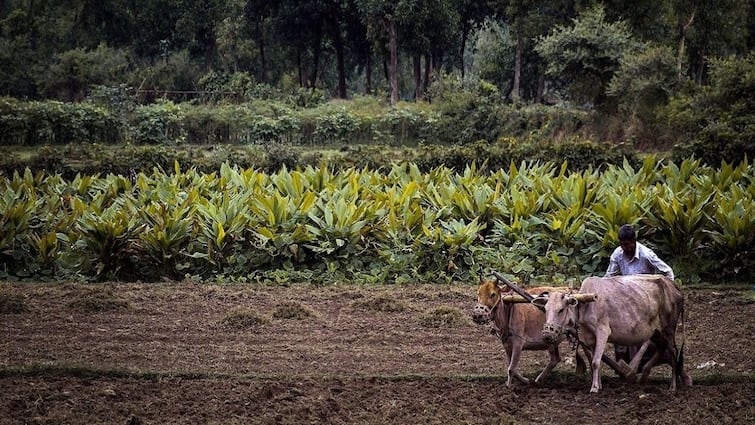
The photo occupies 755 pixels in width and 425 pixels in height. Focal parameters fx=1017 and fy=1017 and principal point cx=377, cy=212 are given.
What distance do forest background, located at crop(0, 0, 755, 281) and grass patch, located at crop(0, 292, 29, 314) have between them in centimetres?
157

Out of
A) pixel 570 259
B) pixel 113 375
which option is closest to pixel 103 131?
pixel 570 259

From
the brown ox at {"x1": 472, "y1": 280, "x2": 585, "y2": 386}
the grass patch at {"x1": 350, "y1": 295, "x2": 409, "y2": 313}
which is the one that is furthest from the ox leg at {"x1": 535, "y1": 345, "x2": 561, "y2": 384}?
the grass patch at {"x1": 350, "y1": 295, "x2": 409, "y2": 313}

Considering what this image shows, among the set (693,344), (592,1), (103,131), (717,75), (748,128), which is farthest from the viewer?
(592,1)

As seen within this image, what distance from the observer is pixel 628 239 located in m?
7.58

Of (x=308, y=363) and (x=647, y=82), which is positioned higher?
(x=647, y=82)

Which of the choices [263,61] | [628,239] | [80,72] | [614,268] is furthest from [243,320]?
[263,61]

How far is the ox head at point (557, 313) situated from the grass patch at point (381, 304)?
3.73m

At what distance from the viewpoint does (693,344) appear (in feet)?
29.9

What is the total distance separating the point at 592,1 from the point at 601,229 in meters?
24.4

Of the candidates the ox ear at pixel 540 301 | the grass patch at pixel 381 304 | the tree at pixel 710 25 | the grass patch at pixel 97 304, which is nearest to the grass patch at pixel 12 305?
the grass patch at pixel 97 304

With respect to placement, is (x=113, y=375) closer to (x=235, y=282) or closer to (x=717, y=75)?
(x=235, y=282)

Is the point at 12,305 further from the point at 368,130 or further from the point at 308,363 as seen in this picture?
the point at 368,130

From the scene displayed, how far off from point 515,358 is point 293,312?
3469 mm

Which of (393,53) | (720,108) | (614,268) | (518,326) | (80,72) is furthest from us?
(80,72)
